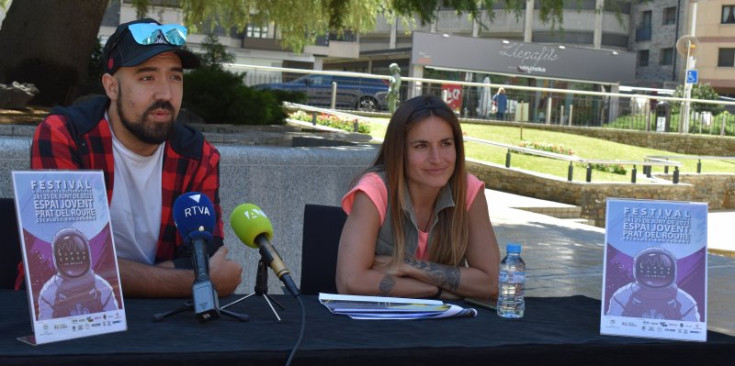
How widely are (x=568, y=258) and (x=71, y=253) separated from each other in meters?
8.88

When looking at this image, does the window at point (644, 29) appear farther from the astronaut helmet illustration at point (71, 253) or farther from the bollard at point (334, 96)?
the astronaut helmet illustration at point (71, 253)

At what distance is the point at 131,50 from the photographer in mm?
3430

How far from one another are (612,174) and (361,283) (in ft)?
65.0

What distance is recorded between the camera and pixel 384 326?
9.34 feet

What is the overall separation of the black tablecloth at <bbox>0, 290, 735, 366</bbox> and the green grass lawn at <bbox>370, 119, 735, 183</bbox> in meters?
17.9

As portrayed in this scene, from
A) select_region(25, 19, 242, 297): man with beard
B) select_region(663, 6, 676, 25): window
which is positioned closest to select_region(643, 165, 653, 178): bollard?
select_region(25, 19, 242, 297): man with beard

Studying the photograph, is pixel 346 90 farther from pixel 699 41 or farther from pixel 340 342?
pixel 699 41

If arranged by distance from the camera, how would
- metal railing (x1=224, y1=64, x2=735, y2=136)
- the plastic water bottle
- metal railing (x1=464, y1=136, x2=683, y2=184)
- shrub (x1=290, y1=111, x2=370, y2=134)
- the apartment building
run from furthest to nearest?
the apartment building → metal railing (x1=224, y1=64, x2=735, y2=136) → shrub (x1=290, y1=111, x2=370, y2=134) → metal railing (x1=464, y1=136, x2=683, y2=184) → the plastic water bottle

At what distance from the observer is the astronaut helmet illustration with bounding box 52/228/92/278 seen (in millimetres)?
2535

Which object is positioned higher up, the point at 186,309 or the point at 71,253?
the point at 71,253

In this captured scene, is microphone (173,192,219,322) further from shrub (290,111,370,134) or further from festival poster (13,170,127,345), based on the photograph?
shrub (290,111,370,134)

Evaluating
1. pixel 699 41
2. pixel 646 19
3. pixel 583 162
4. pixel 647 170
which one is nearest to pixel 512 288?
pixel 583 162

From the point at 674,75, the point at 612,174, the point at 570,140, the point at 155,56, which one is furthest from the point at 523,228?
the point at 674,75

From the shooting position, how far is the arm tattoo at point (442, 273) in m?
3.57
